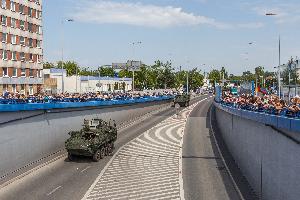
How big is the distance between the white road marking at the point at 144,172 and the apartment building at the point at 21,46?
94.1 ft

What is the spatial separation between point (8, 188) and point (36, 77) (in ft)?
161

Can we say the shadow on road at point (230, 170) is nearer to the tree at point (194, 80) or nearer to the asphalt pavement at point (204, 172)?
the asphalt pavement at point (204, 172)

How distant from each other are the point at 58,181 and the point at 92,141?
5.15 meters

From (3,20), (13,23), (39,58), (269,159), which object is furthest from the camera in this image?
(39,58)

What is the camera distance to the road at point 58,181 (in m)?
20.3

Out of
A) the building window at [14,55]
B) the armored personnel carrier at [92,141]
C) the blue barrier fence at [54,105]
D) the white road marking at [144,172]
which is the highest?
the building window at [14,55]

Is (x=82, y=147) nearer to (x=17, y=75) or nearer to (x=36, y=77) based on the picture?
(x=17, y=75)

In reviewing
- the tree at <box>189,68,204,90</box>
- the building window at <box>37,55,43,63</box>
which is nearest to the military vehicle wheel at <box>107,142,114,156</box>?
the building window at <box>37,55,43,63</box>

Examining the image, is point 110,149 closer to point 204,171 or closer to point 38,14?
point 204,171

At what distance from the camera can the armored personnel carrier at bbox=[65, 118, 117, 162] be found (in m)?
27.6

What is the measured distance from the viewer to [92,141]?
27.8 metres

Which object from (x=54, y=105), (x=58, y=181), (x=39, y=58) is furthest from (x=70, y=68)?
(x=58, y=181)

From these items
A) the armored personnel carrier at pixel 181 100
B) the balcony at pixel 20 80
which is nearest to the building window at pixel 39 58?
the balcony at pixel 20 80

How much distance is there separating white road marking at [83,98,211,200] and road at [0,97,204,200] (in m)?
0.64
